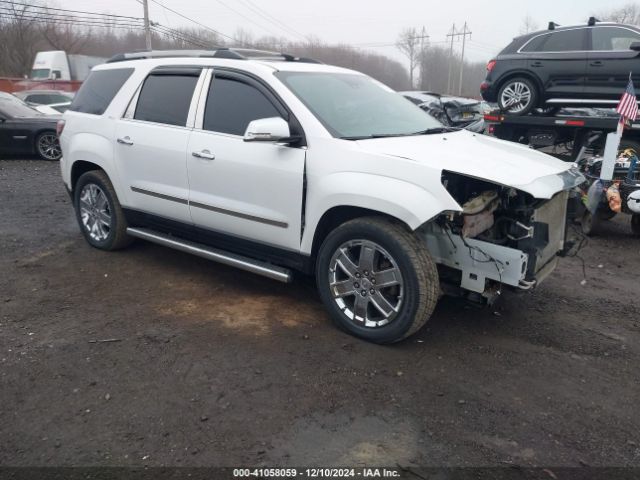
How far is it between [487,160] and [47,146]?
11059mm

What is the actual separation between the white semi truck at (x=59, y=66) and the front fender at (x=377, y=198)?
95.2 ft

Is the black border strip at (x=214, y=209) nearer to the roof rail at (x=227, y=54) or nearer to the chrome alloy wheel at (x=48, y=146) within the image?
the roof rail at (x=227, y=54)

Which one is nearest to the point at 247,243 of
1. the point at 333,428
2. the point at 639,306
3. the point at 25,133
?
the point at 333,428

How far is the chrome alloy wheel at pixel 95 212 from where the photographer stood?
17.6 ft

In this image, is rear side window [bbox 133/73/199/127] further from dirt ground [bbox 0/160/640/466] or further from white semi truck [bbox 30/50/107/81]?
white semi truck [bbox 30/50/107/81]

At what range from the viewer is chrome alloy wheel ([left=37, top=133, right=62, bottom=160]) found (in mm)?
11688

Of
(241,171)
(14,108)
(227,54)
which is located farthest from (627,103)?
(14,108)

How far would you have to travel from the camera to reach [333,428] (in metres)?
2.80

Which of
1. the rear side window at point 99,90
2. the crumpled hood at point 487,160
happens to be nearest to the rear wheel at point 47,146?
the rear side window at point 99,90

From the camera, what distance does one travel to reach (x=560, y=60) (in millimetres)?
9641

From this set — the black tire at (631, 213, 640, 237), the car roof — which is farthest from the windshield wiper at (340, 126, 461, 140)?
the black tire at (631, 213, 640, 237)

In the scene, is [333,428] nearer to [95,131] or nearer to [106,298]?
[106,298]

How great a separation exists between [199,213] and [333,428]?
230 centimetres

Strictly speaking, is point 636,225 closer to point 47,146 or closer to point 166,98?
point 166,98
